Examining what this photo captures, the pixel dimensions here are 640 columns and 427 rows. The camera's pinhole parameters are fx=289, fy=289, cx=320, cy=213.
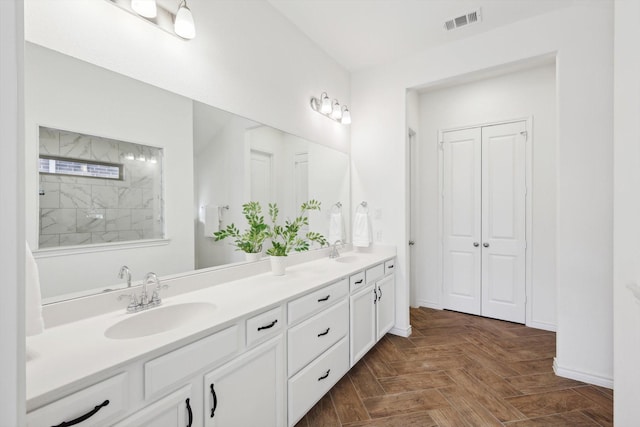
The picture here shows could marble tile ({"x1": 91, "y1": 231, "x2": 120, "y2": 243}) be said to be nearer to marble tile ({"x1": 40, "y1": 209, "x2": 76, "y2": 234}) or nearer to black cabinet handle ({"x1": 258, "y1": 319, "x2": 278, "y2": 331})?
marble tile ({"x1": 40, "y1": 209, "x2": 76, "y2": 234})

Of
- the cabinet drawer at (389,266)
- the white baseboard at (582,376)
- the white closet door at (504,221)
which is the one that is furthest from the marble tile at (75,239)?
the white closet door at (504,221)

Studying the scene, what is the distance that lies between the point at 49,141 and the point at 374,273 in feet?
7.37

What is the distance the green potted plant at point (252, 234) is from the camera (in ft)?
6.59

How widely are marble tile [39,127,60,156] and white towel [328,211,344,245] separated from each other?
220 cm

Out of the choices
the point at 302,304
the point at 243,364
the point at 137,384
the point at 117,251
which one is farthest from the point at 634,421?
the point at 117,251

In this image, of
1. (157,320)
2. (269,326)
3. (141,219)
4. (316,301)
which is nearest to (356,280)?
(316,301)

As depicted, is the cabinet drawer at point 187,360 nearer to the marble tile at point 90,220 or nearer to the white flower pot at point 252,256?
the marble tile at point 90,220

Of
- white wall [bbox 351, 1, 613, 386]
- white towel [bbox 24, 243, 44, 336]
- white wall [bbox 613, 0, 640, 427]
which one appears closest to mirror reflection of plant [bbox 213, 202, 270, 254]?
white towel [bbox 24, 243, 44, 336]

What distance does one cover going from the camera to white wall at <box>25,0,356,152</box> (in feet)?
4.06

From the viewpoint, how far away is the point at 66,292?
1202 millimetres

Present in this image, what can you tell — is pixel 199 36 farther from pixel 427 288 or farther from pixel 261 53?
pixel 427 288

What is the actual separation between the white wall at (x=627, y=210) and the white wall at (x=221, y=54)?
201cm

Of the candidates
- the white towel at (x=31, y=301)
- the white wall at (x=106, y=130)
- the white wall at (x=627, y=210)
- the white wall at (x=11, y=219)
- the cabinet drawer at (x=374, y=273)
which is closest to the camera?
the white wall at (x=11, y=219)

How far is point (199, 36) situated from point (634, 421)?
2906 mm
